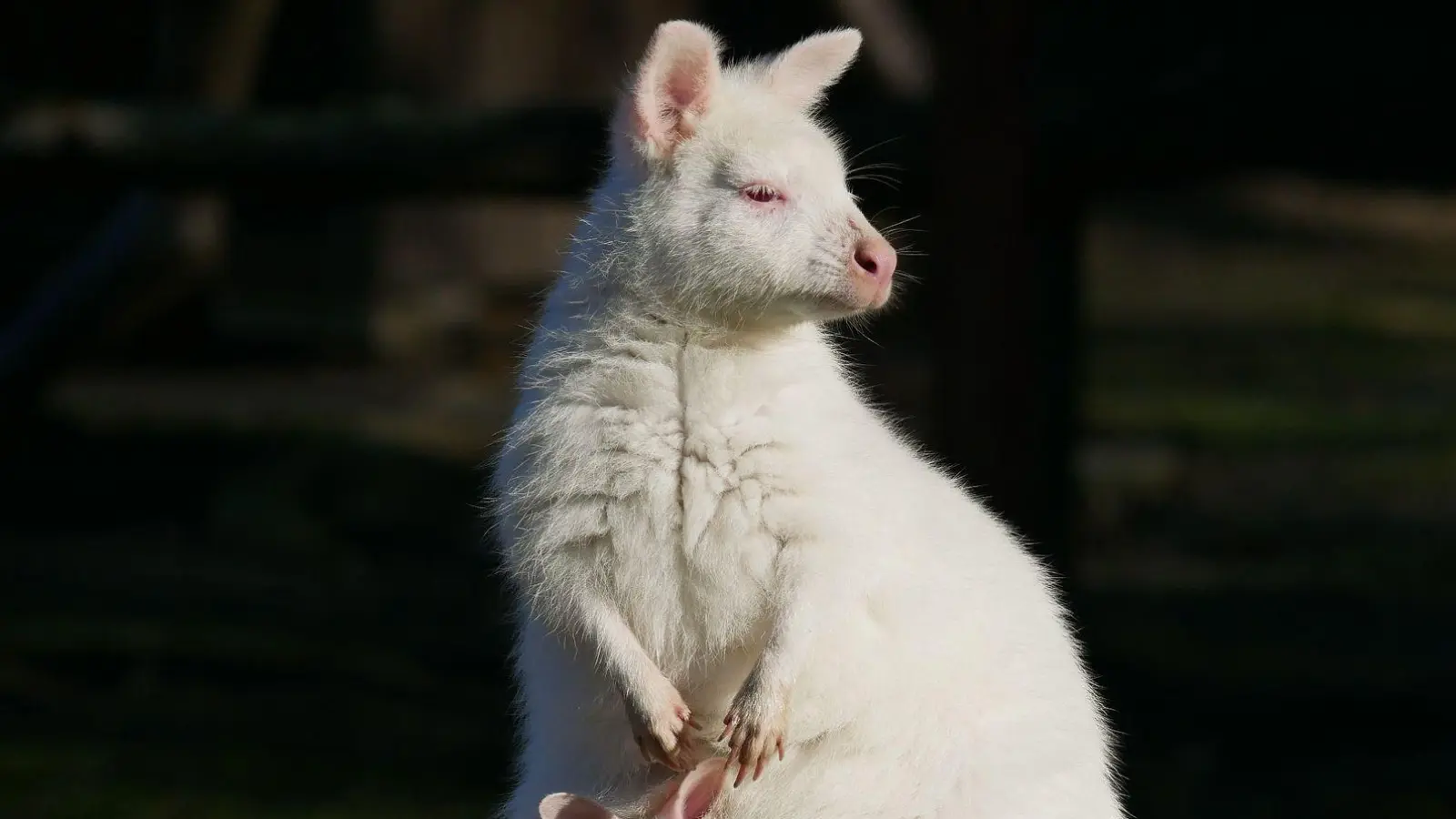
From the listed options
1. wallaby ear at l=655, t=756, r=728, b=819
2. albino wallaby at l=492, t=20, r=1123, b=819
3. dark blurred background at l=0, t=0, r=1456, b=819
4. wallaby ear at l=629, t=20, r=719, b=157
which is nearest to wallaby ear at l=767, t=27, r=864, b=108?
albino wallaby at l=492, t=20, r=1123, b=819

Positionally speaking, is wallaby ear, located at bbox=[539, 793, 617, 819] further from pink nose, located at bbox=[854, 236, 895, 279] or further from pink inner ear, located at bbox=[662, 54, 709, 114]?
pink inner ear, located at bbox=[662, 54, 709, 114]

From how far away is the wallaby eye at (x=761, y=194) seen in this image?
303cm

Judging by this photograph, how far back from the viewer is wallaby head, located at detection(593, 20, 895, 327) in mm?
2980

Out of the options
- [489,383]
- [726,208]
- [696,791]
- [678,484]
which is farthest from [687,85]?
[489,383]

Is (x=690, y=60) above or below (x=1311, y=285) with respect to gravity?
above

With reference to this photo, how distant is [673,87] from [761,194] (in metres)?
0.21

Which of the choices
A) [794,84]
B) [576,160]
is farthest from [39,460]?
[794,84]

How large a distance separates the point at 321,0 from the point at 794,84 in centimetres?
688

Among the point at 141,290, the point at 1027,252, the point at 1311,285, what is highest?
the point at 1027,252

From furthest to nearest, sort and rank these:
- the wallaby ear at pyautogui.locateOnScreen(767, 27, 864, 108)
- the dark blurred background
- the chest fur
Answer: the dark blurred background
the wallaby ear at pyautogui.locateOnScreen(767, 27, 864, 108)
the chest fur

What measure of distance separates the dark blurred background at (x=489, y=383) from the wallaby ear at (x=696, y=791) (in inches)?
59.2

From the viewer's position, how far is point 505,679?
6305 mm

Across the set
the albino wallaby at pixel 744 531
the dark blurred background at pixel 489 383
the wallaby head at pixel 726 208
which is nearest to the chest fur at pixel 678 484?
the albino wallaby at pixel 744 531

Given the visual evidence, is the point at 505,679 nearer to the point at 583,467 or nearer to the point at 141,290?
the point at 141,290
